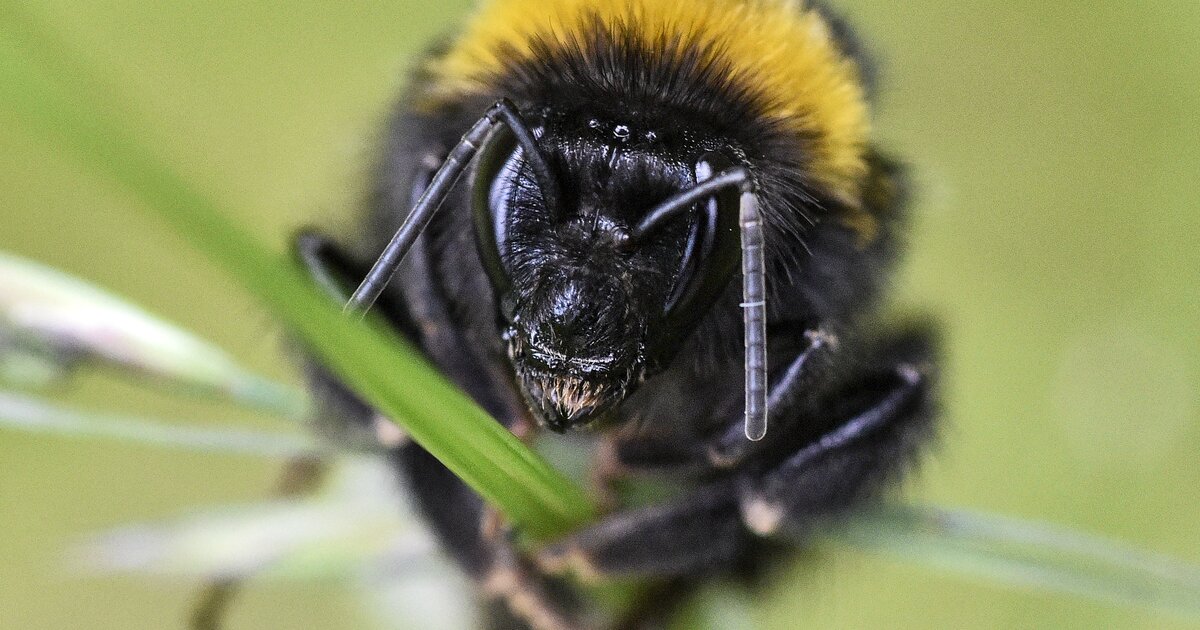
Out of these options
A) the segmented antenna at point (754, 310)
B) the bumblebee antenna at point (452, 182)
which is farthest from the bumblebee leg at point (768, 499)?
the bumblebee antenna at point (452, 182)

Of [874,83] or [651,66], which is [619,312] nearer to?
[651,66]

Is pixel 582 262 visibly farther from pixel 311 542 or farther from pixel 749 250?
pixel 311 542

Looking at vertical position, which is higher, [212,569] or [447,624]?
[212,569]

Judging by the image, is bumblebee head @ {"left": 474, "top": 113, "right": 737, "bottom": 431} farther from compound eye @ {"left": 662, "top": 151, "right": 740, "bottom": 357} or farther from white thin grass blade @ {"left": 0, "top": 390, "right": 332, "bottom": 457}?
white thin grass blade @ {"left": 0, "top": 390, "right": 332, "bottom": 457}

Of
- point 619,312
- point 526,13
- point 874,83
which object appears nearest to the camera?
point 619,312

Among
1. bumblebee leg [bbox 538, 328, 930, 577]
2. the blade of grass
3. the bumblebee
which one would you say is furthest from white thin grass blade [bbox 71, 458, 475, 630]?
the blade of grass

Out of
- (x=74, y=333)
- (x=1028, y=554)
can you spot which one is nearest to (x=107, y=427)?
(x=74, y=333)

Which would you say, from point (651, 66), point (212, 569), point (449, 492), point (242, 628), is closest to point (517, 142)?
point (651, 66)

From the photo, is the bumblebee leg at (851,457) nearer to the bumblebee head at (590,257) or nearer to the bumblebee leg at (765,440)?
the bumblebee leg at (765,440)

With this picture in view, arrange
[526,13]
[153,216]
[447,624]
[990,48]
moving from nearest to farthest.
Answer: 1. [153,216]
2. [526,13]
3. [447,624]
4. [990,48]

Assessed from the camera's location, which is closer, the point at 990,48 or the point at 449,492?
the point at 449,492
